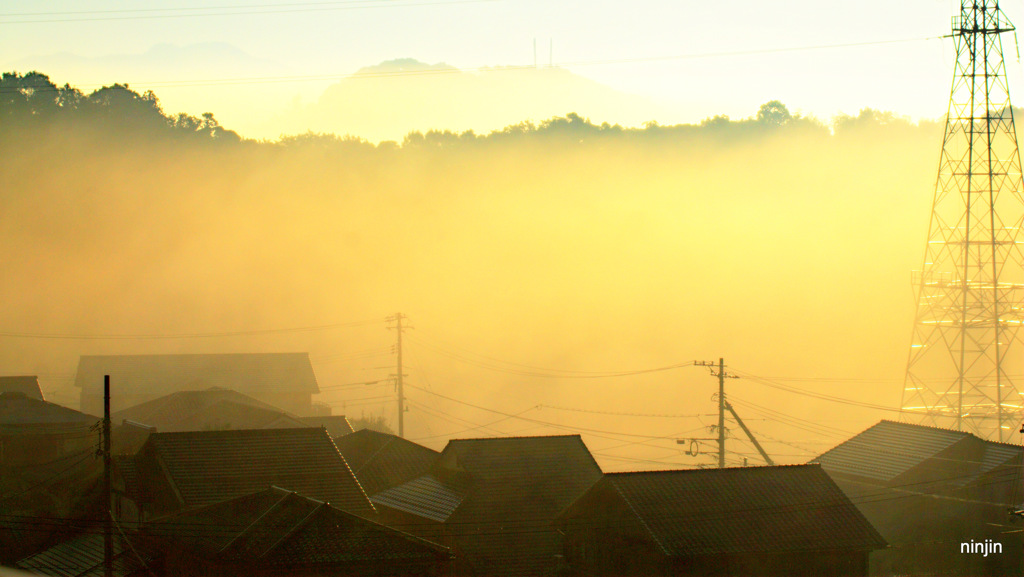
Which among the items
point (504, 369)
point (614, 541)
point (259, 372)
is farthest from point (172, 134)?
point (614, 541)

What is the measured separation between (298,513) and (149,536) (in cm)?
251

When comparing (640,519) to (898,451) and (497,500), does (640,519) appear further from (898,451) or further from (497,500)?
(898,451)

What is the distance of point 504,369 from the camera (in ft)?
201

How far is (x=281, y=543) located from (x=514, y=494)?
5.96 meters

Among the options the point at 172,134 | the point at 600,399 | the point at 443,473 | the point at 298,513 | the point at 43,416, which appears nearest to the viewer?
the point at 298,513

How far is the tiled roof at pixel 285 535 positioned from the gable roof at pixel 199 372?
2385 cm

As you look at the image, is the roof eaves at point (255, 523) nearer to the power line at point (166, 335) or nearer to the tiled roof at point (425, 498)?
the tiled roof at point (425, 498)

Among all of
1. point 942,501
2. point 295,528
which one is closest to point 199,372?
point 295,528

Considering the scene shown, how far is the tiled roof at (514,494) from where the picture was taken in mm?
14883

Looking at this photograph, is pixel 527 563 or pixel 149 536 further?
pixel 527 563

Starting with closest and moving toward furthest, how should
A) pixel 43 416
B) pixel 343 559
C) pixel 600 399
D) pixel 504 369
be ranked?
pixel 343 559 → pixel 43 416 → pixel 600 399 → pixel 504 369

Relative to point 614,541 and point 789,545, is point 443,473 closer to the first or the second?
point 614,541

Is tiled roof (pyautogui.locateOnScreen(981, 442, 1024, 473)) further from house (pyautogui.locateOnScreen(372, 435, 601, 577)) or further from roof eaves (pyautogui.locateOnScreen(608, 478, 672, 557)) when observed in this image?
roof eaves (pyautogui.locateOnScreen(608, 478, 672, 557))

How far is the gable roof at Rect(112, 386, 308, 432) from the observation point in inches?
979
